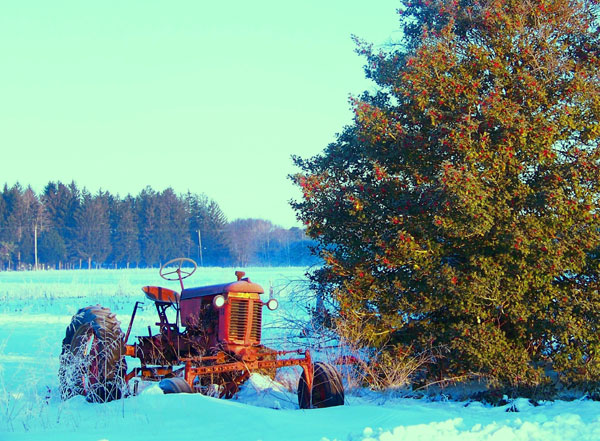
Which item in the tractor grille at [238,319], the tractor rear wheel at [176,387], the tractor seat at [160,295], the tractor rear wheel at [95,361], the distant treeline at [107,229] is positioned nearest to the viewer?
the tractor rear wheel at [176,387]

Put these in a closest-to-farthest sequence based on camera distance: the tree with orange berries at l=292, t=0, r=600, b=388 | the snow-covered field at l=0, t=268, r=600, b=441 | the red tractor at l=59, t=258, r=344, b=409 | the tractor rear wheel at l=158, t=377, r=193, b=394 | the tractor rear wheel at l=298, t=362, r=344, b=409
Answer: the snow-covered field at l=0, t=268, r=600, b=441, the tractor rear wheel at l=158, t=377, r=193, b=394, the tractor rear wheel at l=298, t=362, r=344, b=409, the red tractor at l=59, t=258, r=344, b=409, the tree with orange berries at l=292, t=0, r=600, b=388

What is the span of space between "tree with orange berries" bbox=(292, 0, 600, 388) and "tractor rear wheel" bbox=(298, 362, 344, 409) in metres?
1.76

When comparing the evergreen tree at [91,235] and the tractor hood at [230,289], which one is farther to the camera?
the evergreen tree at [91,235]

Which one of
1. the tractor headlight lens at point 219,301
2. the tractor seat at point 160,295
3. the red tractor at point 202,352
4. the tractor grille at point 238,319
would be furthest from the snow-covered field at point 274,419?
the tractor seat at point 160,295

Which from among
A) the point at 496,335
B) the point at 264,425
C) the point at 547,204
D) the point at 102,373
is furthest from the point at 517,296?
the point at 102,373

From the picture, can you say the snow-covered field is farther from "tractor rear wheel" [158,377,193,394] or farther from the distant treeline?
the distant treeline

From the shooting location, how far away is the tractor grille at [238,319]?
26.4 ft

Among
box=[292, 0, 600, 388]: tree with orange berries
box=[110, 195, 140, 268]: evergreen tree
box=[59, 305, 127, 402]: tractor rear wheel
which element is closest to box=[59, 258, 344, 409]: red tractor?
box=[59, 305, 127, 402]: tractor rear wheel

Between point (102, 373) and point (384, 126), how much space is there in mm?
4926

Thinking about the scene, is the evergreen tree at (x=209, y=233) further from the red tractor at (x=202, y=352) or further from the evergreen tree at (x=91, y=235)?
the red tractor at (x=202, y=352)

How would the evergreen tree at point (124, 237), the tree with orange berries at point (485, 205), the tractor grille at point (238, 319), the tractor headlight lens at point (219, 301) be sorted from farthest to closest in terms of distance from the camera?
the evergreen tree at point (124, 237) → the tree with orange berries at point (485, 205) → the tractor grille at point (238, 319) → the tractor headlight lens at point (219, 301)

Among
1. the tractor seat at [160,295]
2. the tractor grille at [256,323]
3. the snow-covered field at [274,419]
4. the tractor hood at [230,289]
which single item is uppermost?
the tractor hood at [230,289]

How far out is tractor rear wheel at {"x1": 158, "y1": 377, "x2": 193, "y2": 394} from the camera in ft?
22.7

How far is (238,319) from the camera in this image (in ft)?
26.5
